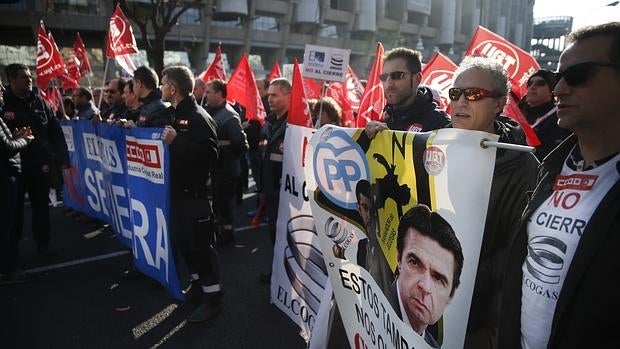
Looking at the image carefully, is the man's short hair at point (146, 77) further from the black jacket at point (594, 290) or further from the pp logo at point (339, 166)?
the black jacket at point (594, 290)

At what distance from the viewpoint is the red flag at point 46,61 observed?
748 cm

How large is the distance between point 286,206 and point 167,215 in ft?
3.40

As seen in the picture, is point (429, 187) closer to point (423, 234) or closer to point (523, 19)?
point (423, 234)

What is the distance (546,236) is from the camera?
5.01 ft

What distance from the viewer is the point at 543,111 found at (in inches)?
175

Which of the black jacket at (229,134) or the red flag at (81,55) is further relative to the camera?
the red flag at (81,55)

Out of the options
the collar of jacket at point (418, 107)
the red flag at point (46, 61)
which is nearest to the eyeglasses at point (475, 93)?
the collar of jacket at point (418, 107)

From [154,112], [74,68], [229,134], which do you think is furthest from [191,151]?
[74,68]

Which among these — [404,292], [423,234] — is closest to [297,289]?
[404,292]

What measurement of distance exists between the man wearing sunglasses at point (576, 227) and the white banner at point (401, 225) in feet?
0.63

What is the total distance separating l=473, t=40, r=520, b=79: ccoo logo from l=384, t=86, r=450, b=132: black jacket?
8.94 feet

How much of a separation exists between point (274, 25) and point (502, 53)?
43.8 m

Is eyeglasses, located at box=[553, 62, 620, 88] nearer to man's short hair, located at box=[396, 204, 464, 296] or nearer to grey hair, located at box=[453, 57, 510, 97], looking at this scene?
grey hair, located at box=[453, 57, 510, 97]

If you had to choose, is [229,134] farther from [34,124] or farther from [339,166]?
[339,166]
